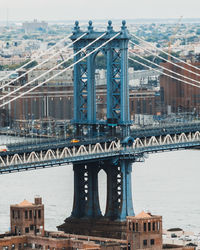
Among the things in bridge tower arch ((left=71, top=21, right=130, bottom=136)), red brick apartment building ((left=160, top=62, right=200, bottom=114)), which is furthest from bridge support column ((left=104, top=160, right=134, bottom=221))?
red brick apartment building ((left=160, top=62, right=200, bottom=114))

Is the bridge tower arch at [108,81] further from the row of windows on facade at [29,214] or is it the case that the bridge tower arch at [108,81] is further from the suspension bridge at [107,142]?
Answer: the row of windows on facade at [29,214]

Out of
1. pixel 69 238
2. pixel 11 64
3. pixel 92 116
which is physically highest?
pixel 11 64

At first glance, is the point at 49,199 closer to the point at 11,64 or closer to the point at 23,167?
the point at 23,167

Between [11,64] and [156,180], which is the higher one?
[11,64]

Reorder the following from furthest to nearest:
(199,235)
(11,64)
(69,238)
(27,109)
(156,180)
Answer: (11,64) → (27,109) → (156,180) → (199,235) → (69,238)

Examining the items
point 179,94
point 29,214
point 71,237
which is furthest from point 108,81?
point 179,94

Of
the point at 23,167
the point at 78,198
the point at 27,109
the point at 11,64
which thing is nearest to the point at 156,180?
the point at 78,198

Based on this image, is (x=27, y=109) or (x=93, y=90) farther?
(x=27, y=109)

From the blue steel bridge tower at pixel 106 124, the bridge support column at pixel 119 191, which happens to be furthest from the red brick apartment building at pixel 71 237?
the bridge support column at pixel 119 191
